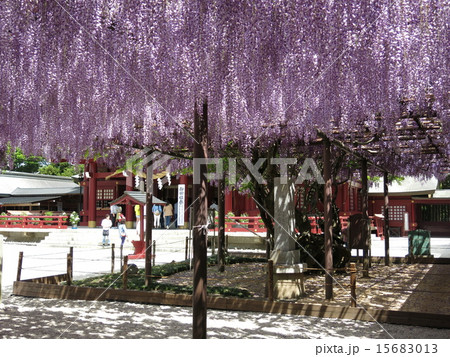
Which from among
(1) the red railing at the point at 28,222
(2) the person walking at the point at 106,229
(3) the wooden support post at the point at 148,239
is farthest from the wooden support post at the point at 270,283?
(1) the red railing at the point at 28,222

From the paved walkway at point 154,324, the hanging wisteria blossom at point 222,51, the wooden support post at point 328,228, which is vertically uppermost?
the hanging wisteria blossom at point 222,51

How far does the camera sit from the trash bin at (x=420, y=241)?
1212 centimetres

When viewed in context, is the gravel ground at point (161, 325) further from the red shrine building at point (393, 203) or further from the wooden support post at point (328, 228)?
the red shrine building at point (393, 203)

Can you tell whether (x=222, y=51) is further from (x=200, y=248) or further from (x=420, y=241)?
(x=420, y=241)

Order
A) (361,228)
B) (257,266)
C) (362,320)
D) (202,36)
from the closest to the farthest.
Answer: (202,36) → (362,320) → (361,228) → (257,266)

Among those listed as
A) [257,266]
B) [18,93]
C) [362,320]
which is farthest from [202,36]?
→ [257,266]

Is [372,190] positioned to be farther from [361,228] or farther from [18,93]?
[18,93]

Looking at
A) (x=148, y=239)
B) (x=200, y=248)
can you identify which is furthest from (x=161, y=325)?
(x=148, y=239)

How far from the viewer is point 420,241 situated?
12.2 m

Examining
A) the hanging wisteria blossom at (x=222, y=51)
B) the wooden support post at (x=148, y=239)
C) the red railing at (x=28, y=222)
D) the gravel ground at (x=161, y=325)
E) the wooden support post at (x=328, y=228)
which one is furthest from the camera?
the red railing at (x=28, y=222)

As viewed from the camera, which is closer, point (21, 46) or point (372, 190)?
point (21, 46)

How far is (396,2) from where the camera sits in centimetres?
355

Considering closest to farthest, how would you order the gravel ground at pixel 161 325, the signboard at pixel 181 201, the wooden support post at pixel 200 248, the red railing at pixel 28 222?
the wooden support post at pixel 200 248 → the gravel ground at pixel 161 325 → the signboard at pixel 181 201 → the red railing at pixel 28 222
